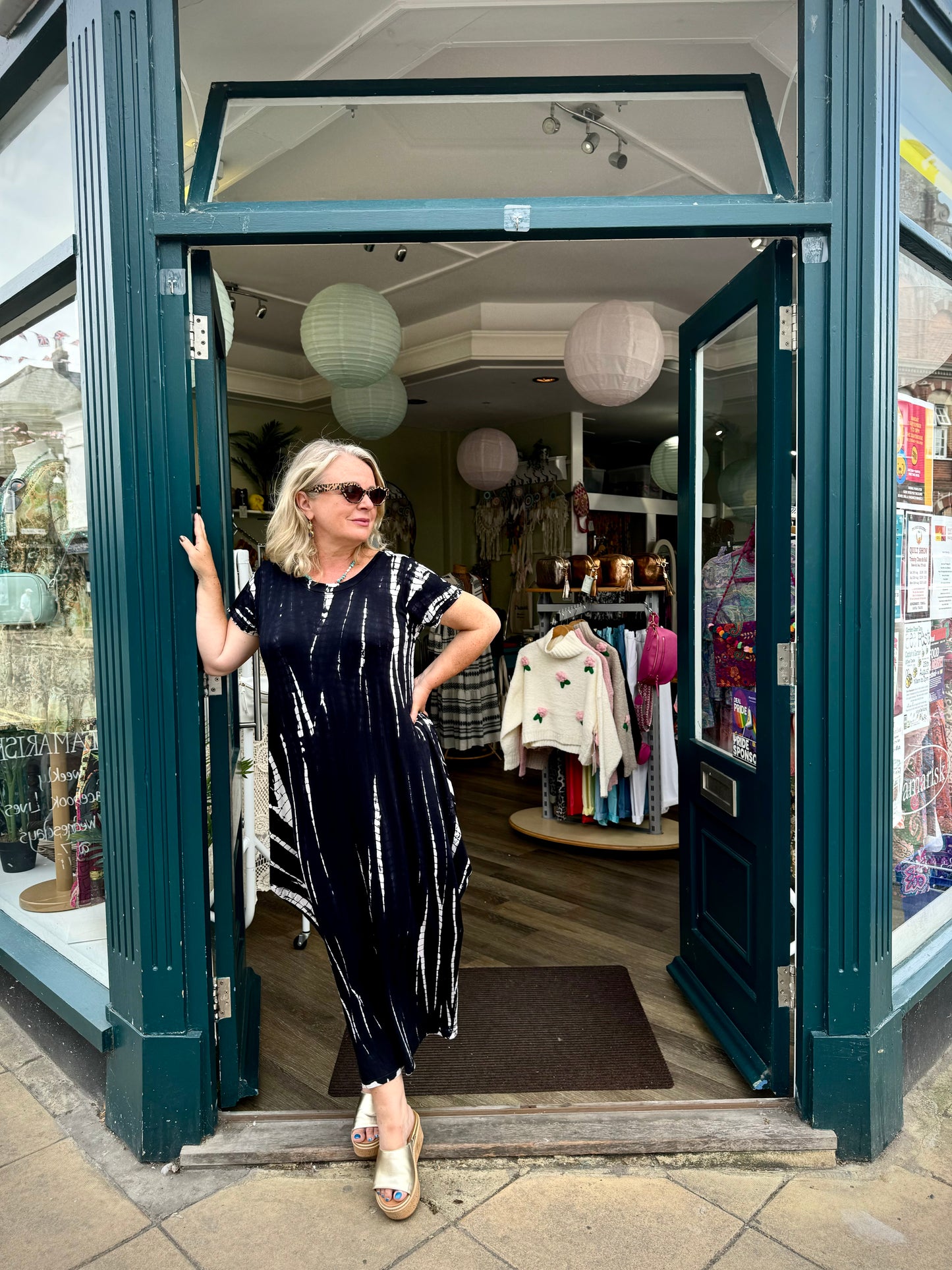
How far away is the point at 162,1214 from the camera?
1845 mm

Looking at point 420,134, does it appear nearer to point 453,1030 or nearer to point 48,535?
point 48,535

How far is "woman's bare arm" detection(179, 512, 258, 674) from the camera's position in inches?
76.9

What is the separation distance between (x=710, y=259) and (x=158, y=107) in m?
3.79

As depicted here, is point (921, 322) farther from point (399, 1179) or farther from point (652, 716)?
point (399, 1179)

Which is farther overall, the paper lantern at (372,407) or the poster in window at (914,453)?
the paper lantern at (372,407)

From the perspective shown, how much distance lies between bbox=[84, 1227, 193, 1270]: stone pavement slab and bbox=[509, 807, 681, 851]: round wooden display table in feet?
9.81

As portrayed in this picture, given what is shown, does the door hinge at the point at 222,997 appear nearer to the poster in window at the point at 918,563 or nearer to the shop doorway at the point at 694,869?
the shop doorway at the point at 694,869

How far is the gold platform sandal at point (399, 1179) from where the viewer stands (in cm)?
182

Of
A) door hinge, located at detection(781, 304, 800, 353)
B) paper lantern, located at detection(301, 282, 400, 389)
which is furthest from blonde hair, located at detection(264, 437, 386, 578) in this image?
paper lantern, located at detection(301, 282, 400, 389)

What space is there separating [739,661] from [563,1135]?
4.59 feet

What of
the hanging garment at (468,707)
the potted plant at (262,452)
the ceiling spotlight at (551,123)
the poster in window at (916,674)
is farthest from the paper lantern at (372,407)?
the poster in window at (916,674)

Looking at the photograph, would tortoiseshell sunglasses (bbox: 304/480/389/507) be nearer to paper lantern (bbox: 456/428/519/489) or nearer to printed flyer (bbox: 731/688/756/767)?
printed flyer (bbox: 731/688/756/767)

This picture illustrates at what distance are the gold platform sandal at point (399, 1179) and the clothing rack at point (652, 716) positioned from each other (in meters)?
2.83

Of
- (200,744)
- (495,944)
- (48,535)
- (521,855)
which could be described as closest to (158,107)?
(48,535)
